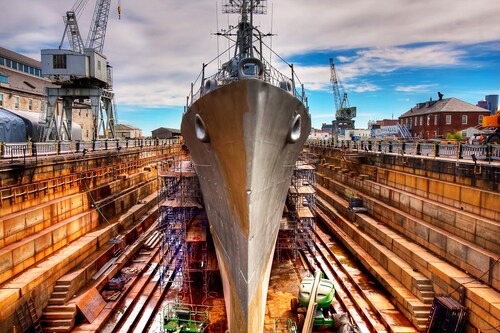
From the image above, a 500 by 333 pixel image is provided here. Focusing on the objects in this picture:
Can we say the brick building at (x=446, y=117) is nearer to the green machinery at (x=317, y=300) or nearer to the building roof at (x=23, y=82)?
the green machinery at (x=317, y=300)

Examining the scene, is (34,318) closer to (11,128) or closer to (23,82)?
(11,128)

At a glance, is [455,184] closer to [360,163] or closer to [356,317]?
[356,317]

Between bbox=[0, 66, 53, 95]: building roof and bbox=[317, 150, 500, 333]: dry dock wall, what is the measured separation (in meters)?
39.2

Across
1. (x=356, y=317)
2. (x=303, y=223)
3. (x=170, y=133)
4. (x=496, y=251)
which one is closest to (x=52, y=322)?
(x=356, y=317)

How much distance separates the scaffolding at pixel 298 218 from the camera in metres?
16.0

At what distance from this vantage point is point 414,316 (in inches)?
405

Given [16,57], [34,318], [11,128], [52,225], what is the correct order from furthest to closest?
1. [16,57]
2. [11,128]
3. [52,225]
4. [34,318]

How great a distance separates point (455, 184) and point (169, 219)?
12.6 meters

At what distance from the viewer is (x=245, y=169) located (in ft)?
24.3

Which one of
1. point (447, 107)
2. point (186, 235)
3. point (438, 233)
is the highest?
point (447, 107)

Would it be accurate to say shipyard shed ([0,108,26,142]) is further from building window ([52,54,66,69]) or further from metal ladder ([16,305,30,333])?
metal ladder ([16,305,30,333])

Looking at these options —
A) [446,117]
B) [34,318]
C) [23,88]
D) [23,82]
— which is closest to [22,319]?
[34,318]

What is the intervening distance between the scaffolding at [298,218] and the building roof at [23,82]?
3427 centimetres

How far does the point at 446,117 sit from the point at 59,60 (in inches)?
1799
